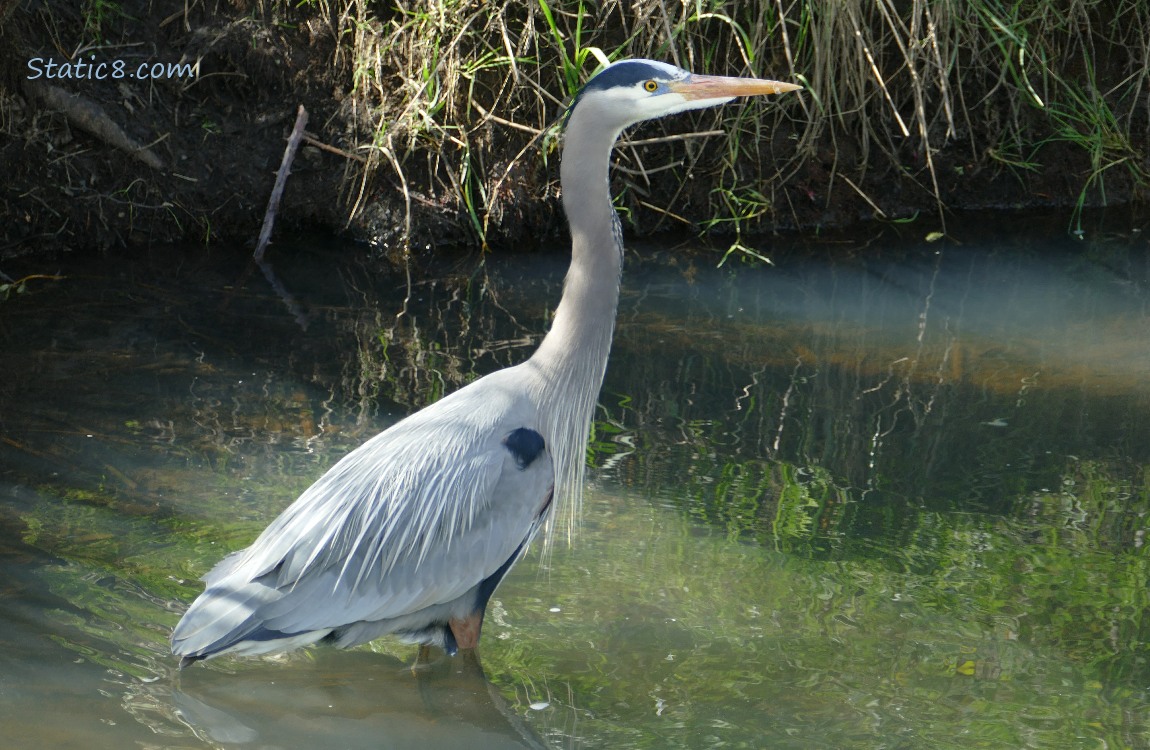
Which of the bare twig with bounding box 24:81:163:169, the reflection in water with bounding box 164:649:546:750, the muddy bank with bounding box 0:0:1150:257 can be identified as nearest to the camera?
the reflection in water with bounding box 164:649:546:750

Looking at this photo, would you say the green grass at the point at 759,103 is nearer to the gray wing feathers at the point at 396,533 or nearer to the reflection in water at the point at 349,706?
the gray wing feathers at the point at 396,533

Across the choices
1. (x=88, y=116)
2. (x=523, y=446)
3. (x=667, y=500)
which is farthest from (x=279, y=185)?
(x=523, y=446)

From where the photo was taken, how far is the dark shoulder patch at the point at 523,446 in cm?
336

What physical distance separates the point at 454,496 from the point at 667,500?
3.46 ft

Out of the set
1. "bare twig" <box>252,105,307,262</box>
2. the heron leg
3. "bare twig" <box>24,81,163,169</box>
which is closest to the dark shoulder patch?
the heron leg

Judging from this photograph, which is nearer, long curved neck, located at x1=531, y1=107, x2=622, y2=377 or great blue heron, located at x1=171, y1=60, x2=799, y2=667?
great blue heron, located at x1=171, y1=60, x2=799, y2=667

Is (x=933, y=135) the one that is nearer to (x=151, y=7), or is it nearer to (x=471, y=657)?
(x=151, y=7)

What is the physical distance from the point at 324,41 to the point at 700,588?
176 inches

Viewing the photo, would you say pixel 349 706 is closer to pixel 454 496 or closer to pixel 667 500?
pixel 454 496

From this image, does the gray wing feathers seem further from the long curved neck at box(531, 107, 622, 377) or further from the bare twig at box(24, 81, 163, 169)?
the bare twig at box(24, 81, 163, 169)

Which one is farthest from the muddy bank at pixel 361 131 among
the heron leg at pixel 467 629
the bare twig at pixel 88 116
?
the heron leg at pixel 467 629

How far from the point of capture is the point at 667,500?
4.12 metres

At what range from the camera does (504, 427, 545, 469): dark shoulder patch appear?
3.36 metres

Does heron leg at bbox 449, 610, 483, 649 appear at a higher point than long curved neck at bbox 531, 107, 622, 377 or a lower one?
lower
